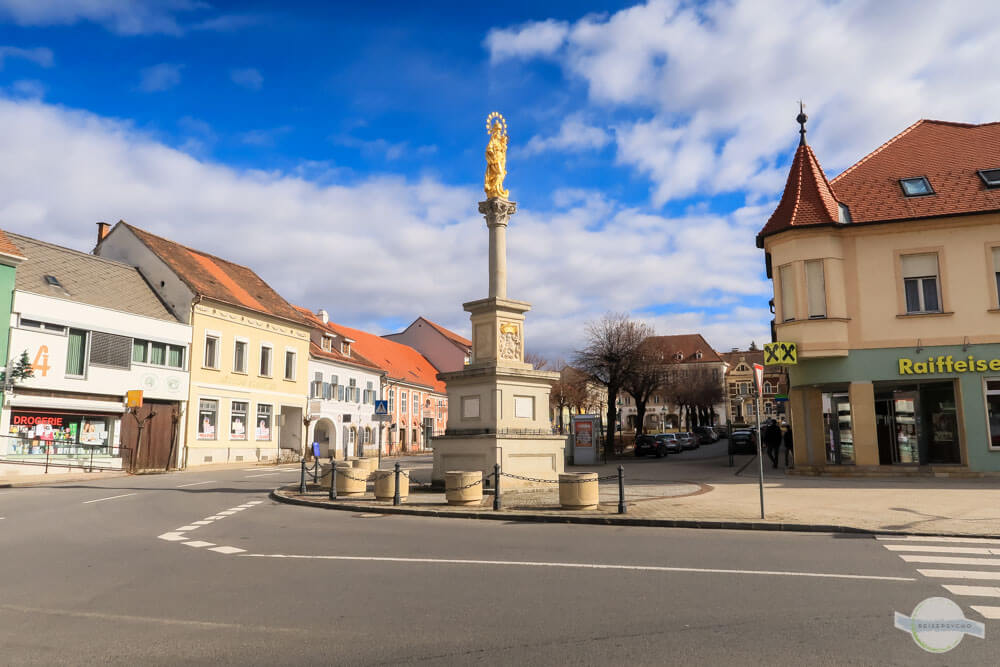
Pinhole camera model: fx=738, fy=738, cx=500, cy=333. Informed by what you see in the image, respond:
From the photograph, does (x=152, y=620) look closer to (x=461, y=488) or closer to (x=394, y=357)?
(x=461, y=488)

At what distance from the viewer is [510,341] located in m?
19.7

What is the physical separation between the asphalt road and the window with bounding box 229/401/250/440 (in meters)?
25.7

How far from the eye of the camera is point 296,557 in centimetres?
963

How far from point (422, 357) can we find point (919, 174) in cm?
5441

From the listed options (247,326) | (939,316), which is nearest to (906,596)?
(939,316)

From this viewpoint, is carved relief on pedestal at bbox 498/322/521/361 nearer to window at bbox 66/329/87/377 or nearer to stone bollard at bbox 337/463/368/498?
stone bollard at bbox 337/463/368/498

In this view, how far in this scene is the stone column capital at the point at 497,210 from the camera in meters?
20.6

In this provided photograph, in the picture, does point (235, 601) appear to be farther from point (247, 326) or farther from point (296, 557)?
point (247, 326)

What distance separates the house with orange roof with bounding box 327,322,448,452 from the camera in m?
57.2

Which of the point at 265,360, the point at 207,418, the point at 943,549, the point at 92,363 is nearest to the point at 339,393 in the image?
the point at 265,360

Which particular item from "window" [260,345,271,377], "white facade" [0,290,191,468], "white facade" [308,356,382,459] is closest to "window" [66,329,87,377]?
"white facade" [0,290,191,468]

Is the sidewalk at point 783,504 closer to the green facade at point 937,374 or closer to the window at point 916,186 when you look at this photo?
the green facade at point 937,374

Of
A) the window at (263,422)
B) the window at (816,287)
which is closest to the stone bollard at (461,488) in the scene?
the window at (816,287)

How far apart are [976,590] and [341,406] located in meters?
44.5
